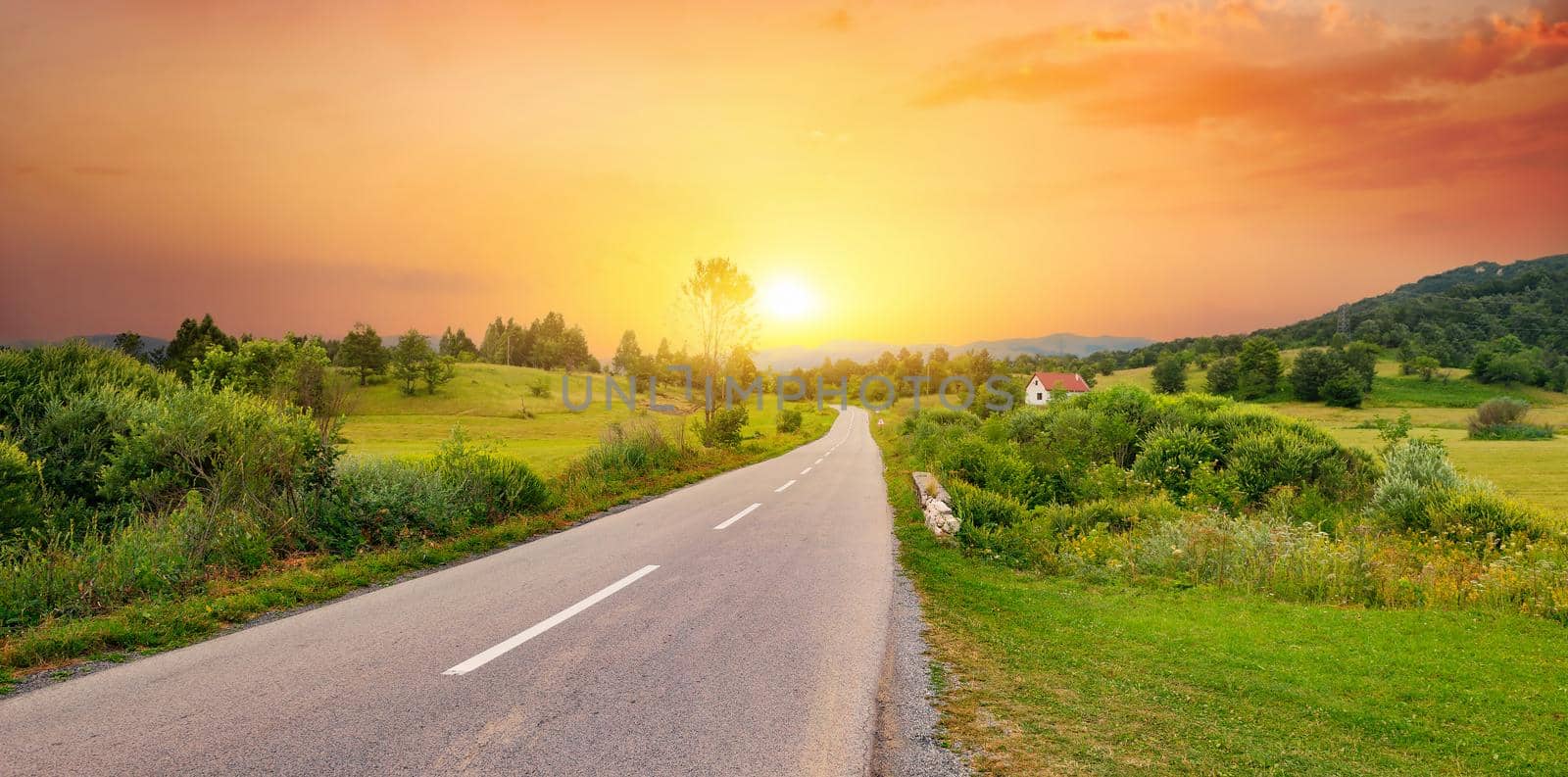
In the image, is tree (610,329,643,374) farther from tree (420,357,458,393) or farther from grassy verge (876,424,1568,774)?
grassy verge (876,424,1568,774)

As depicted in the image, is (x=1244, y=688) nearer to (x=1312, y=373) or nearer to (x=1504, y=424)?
(x=1504, y=424)

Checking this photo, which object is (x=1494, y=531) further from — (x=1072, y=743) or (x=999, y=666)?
(x=1072, y=743)

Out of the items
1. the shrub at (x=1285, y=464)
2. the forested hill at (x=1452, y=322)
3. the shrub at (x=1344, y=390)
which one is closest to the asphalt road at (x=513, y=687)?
the shrub at (x=1285, y=464)

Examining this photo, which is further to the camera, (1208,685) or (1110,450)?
(1110,450)

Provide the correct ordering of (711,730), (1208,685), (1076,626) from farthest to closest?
(1076,626) < (1208,685) < (711,730)

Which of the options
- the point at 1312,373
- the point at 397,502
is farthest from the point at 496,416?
the point at 1312,373

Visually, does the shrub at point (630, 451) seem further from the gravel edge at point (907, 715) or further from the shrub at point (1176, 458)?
the shrub at point (1176, 458)

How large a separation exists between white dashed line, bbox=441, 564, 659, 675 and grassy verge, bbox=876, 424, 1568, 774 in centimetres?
359

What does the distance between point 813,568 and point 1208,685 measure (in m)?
5.22

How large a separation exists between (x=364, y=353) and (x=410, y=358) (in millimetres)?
5591

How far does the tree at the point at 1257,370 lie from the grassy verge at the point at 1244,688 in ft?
374

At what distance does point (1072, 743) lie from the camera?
4.40 metres

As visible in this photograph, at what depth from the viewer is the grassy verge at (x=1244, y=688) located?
4219 millimetres

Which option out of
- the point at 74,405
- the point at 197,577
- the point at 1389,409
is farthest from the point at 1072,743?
the point at 1389,409
